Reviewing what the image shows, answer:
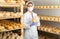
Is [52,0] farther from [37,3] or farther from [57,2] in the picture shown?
[37,3]

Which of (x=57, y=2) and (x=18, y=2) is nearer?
(x=18, y=2)

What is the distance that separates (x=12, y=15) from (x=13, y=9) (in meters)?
1.43

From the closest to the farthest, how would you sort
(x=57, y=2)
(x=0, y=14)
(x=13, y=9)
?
(x=0, y=14) < (x=57, y=2) < (x=13, y=9)

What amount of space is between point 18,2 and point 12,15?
1.22 ft

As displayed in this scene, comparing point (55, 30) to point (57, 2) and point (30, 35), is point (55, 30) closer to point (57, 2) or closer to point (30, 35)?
point (30, 35)

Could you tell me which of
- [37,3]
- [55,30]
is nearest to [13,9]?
[37,3]

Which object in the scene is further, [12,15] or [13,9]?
[13,9]

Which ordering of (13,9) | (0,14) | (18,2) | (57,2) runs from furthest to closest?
(13,9) < (57,2) < (18,2) < (0,14)

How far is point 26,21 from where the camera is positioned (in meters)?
3.65

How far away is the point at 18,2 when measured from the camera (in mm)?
3543

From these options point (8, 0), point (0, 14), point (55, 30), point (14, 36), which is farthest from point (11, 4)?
point (55, 30)

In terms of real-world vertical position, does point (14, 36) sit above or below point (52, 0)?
below

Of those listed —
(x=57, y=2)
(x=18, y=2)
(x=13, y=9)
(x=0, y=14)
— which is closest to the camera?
(x=0, y=14)

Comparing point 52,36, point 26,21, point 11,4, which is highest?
point 11,4
